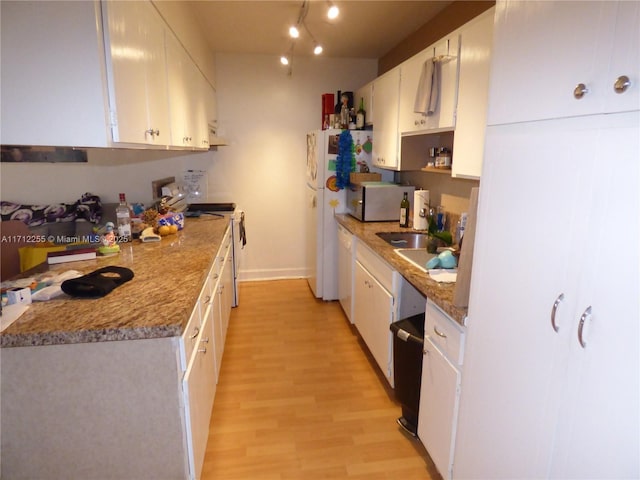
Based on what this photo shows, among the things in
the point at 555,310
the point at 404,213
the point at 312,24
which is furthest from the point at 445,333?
the point at 312,24

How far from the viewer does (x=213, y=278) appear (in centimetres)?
220

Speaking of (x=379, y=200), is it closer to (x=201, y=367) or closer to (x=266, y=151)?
(x=266, y=151)

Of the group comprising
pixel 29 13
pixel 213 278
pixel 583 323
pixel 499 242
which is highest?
pixel 29 13

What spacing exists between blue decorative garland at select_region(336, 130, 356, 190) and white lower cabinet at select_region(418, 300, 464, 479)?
203 centimetres

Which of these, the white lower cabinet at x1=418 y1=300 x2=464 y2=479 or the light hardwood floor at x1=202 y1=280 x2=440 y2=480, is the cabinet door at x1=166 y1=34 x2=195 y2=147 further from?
the white lower cabinet at x1=418 y1=300 x2=464 y2=479

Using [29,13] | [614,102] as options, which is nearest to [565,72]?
[614,102]

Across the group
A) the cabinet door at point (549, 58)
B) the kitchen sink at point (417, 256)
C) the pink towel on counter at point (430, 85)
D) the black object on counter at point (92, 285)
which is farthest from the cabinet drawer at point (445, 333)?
the black object on counter at point (92, 285)

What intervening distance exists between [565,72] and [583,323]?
0.61 metres

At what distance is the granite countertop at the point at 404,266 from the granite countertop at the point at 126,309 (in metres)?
0.99

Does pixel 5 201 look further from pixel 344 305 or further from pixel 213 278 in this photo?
pixel 344 305

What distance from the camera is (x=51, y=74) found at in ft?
A: 4.20

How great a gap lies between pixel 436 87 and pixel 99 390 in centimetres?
220

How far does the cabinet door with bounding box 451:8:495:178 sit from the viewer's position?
1.74 m

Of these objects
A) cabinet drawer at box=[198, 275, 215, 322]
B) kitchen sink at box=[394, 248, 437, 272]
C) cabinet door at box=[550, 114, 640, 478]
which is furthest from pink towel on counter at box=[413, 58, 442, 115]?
cabinet drawer at box=[198, 275, 215, 322]
